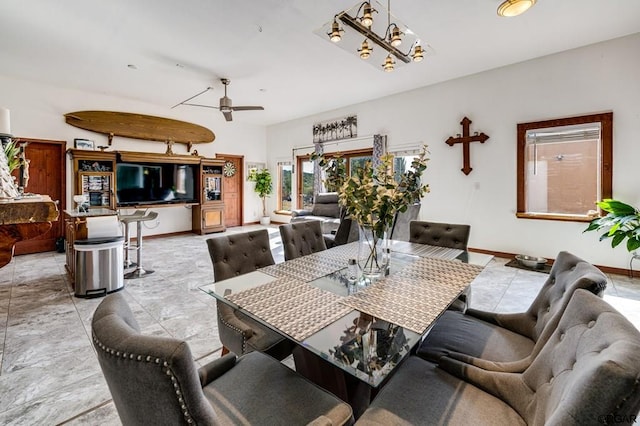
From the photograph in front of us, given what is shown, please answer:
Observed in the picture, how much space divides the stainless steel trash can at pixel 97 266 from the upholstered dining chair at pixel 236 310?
7.15ft

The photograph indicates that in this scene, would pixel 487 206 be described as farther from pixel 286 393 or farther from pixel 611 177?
pixel 286 393

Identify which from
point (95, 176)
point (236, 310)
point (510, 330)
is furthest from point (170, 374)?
point (95, 176)

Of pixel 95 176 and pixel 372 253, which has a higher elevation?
pixel 95 176

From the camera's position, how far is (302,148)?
7.91m

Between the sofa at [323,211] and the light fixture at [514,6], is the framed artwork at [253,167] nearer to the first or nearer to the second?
the sofa at [323,211]

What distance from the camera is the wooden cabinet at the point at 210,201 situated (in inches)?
280

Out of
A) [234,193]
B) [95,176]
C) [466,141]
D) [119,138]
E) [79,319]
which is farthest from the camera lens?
[234,193]

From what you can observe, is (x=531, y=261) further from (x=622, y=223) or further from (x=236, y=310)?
(x=236, y=310)

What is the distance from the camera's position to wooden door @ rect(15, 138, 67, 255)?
17.5 feet

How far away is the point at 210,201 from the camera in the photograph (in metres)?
7.28

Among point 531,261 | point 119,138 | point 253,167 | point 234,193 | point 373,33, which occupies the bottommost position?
point 531,261

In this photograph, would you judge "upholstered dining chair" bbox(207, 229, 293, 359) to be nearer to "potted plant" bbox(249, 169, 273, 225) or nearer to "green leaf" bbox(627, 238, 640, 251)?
"green leaf" bbox(627, 238, 640, 251)

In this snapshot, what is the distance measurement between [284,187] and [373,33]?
6068mm

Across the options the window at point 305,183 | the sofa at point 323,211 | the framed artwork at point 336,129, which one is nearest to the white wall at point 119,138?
the window at point 305,183
